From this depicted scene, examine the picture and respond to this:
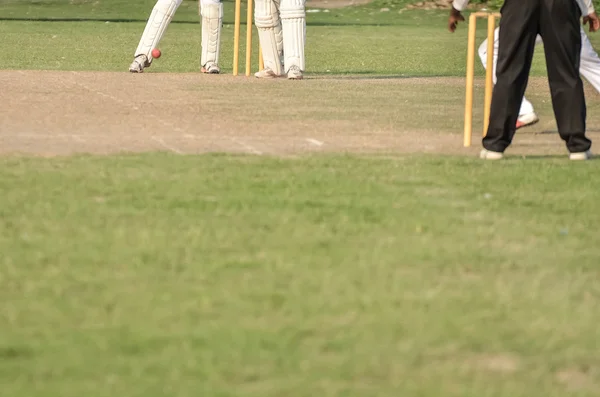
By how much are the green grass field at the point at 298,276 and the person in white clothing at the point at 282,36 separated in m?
7.93

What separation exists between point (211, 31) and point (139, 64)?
100 centimetres

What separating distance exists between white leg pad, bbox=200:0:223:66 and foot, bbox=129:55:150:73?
0.74 m

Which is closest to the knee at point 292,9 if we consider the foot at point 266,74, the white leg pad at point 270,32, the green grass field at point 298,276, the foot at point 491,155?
the white leg pad at point 270,32

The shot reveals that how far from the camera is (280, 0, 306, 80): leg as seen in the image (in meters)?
18.4

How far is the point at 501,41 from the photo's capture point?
10.4 meters

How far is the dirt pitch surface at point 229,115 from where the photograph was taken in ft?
37.0

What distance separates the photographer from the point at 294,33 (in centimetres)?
1852

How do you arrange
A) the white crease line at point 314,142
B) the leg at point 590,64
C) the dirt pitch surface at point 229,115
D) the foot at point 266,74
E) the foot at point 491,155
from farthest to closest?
1. the foot at point 266,74
2. the leg at point 590,64
3. the white crease line at point 314,142
4. the dirt pitch surface at point 229,115
5. the foot at point 491,155

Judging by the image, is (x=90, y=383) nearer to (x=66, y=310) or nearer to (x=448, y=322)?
(x=66, y=310)

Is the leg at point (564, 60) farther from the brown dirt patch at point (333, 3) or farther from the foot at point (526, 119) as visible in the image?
the brown dirt patch at point (333, 3)

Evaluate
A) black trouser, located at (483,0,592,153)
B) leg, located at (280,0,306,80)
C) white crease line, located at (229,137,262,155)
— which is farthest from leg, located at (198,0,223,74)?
black trouser, located at (483,0,592,153)

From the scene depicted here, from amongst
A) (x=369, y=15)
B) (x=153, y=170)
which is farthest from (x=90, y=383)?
(x=369, y=15)

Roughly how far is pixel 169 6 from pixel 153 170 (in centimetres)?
1063

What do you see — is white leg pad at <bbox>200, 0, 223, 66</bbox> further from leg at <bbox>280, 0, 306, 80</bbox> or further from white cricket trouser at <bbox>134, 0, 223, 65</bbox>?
leg at <bbox>280, 0, 306, 80</bbox>
